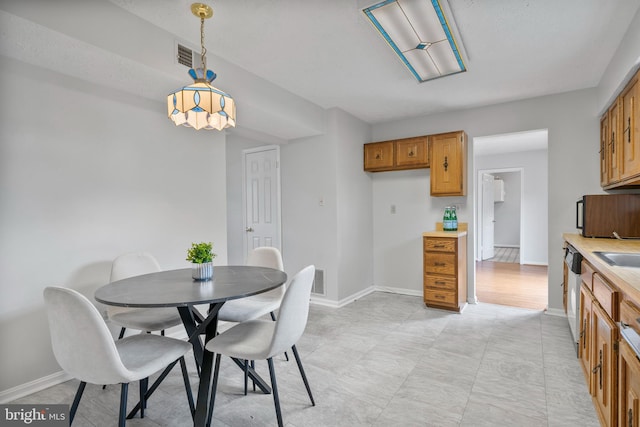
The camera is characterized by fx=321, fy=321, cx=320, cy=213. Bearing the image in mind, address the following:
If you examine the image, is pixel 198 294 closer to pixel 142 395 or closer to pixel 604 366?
pixel 142 395

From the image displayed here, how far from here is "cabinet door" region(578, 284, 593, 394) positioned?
6.48ft

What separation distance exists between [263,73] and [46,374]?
284 centimetres

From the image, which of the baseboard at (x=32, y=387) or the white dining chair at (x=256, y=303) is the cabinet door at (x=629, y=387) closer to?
the white dining chair at (x=256, y=303)

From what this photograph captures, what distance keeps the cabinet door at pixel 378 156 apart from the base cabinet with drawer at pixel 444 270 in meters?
1.18

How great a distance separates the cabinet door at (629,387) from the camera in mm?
1153

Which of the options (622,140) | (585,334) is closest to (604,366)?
(585,334)

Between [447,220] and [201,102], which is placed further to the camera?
[447,220]

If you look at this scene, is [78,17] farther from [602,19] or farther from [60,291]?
[602,19]

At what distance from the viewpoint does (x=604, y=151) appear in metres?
3.06

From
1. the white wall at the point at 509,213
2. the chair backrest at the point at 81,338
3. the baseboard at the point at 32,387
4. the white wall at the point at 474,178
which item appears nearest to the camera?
the chair backrest at the point at 81,338

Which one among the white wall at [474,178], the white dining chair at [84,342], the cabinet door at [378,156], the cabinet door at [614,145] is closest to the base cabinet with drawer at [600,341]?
the cabinet door at [614,145]

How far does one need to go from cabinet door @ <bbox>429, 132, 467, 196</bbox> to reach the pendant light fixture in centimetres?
279

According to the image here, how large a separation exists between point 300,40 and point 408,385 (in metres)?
2.59

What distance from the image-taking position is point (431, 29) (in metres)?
2.15
